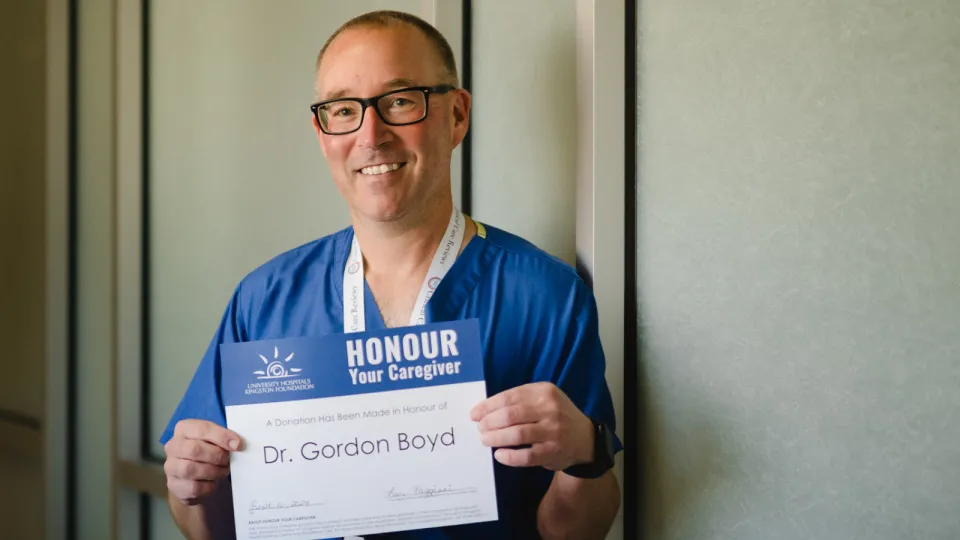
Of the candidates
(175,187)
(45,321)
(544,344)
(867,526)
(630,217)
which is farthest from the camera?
(45,321)

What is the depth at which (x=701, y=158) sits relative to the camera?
1041 mm

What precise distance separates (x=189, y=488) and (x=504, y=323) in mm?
481

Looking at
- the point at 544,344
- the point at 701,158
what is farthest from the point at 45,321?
the point at 701,158

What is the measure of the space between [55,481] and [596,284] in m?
1.67

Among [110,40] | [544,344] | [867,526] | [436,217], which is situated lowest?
[867,526]

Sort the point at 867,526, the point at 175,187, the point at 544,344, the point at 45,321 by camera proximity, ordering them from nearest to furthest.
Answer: the point at 867,526
the point at 544,344
the point at 175,187
the point at 45,321

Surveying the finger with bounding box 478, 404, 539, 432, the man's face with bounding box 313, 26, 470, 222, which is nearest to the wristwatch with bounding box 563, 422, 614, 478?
the finger with bounding box 478, 404, 539, 432

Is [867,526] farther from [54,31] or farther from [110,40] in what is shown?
[54,31]

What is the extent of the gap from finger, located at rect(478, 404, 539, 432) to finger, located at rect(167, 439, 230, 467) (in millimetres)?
340

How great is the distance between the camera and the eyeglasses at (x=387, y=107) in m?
0.99

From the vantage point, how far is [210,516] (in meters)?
1.08

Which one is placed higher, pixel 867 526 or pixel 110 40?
pixel 110 40

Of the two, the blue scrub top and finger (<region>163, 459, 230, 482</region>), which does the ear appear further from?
finger (<region>163, 459, 230, 482</region>)

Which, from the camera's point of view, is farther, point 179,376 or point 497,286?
point 179,376
